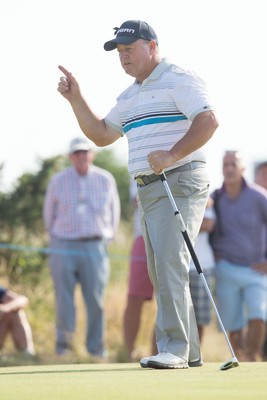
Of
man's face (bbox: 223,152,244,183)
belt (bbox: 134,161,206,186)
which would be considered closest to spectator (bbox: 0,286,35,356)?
man's face (bbox: 223,152,244,183)

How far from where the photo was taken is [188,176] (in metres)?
8.03

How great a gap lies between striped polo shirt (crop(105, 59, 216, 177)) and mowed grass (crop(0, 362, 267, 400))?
4.53 ft

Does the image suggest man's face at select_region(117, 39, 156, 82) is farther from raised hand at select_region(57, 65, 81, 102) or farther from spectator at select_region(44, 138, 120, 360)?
spectator at select_region(44, 138, 120, 360)

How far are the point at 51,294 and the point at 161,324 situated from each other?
8.37m

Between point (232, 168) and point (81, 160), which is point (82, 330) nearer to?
point (81, 160)

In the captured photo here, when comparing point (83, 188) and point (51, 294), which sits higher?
point (83, 188)

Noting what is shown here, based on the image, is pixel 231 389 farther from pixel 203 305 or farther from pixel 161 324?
pixel 203 305

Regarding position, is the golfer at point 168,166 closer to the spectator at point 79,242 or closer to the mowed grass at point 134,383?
the mowed grass at point 134,383

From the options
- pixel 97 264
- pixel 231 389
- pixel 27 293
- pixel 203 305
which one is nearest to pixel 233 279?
pixel 203 305

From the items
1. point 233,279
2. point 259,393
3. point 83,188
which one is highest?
point 83,188

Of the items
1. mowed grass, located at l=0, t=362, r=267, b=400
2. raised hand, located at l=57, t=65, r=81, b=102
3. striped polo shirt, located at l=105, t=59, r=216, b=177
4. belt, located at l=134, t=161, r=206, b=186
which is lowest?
mowed grass, located at l=0, t=362, r=267, b=400

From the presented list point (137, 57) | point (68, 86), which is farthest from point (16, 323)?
point (137, 57)

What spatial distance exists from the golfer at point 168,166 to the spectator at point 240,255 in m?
4.45

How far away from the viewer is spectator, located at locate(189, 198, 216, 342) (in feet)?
40.0
